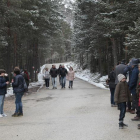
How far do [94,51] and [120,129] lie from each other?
23.6 metres

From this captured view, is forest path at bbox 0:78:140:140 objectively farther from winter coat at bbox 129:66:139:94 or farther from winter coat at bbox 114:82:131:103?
winter coat at bbox 129:66:139:94

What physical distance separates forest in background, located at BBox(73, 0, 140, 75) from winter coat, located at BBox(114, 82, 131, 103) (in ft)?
28.1

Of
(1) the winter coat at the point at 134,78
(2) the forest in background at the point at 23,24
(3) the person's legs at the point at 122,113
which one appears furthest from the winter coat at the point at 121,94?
(2) the forest in background at the point at 23,24

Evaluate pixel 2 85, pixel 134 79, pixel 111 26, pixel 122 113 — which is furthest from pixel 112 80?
pixel 111 26

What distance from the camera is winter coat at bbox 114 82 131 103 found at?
6332mm

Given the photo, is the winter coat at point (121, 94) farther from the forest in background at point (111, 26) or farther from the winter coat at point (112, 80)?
the forest in background at point (111, 26)

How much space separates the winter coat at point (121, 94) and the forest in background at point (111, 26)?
8.55 metres

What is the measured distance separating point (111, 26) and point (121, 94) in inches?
513

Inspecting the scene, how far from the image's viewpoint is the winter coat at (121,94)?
6332 mm

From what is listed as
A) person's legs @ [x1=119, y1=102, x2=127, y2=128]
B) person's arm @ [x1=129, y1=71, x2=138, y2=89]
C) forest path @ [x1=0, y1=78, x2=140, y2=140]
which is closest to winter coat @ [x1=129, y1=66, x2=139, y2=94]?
person's arm @ [x1=129, y1=71, x2=138, y2=89]

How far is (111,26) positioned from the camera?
60.7 feet

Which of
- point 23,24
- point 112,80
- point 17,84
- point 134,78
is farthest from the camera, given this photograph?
point 23,24

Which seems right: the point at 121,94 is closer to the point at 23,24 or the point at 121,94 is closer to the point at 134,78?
the point at 134,78

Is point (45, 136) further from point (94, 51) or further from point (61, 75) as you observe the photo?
point (94, 51)
